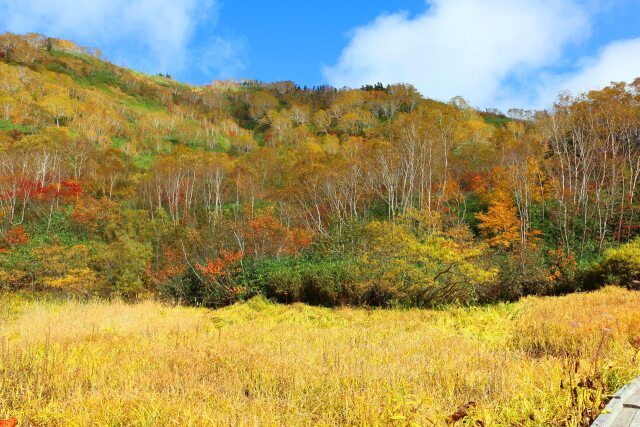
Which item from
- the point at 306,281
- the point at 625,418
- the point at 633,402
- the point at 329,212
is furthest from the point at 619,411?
the point at 329,212

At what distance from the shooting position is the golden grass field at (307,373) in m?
3.50

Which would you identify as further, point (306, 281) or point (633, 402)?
point (306, 281)

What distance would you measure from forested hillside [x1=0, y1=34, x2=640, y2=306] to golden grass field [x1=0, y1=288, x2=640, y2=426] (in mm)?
6533

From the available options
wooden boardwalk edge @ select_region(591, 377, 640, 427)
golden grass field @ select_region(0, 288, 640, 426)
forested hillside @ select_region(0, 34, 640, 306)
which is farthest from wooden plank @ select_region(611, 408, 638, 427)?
forested hillside @ select_region(0, 34, 640, 306)

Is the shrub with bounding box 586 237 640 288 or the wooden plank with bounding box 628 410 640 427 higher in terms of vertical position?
the shrub with bounding box 586 237 640 288

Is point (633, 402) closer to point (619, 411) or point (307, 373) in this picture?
point (619, 411)

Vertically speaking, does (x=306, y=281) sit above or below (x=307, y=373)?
above

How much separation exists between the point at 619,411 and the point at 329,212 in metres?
30.9

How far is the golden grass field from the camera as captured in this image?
3.50 metres

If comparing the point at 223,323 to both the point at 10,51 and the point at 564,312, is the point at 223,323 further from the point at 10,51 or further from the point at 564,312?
the point at 10,51

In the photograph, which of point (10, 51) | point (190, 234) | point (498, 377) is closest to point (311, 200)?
point (190, 234)

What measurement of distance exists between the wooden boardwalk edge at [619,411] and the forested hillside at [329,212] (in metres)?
9.64

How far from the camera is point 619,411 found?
2980 mm

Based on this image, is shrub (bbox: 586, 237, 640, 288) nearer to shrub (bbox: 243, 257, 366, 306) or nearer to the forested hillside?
the forested hillside
